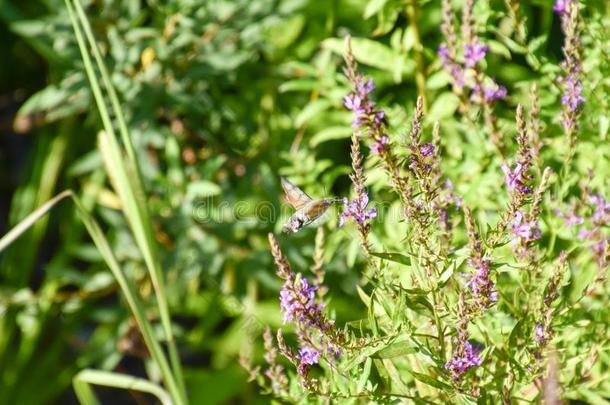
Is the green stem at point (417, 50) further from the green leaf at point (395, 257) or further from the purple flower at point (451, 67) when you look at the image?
the green leaf at point (395, 257)

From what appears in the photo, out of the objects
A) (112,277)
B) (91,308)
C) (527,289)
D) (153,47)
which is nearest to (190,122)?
(153,47)

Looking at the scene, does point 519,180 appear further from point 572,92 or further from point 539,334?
point 572,92

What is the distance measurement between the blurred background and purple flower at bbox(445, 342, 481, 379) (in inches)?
31.2

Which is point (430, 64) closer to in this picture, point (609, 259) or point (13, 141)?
point (609, 259)

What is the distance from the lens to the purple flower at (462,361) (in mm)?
1356

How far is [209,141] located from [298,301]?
148cm

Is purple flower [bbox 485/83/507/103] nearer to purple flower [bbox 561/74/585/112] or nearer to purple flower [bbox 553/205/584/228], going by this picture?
purple flower [bbox 561/74/585/112]

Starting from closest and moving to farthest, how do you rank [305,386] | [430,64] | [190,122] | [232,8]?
[305,386] < [430,64] < [232,8] < [190,122]

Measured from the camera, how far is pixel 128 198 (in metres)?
1.81

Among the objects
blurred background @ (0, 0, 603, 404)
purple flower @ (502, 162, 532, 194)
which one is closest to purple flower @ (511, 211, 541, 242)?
purple flower @ (502, 162, 532, 194)

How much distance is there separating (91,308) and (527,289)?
5.92 feet

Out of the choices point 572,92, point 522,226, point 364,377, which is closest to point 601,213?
point 572,92

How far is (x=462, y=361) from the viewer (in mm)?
1366

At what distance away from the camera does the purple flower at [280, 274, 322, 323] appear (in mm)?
1321
